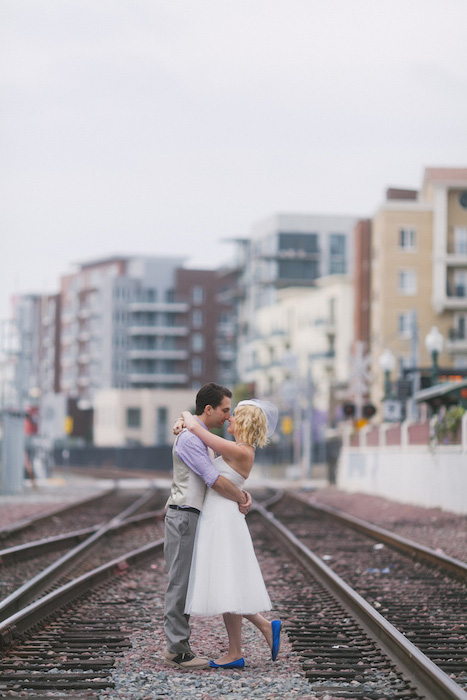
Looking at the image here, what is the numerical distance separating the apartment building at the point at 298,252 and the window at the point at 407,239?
42.8 meters

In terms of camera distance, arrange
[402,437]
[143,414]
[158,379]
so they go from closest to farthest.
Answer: [402,437], [143,414], [158,379]

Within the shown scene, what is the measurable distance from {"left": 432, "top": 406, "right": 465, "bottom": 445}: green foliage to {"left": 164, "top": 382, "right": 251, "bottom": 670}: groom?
19703mm

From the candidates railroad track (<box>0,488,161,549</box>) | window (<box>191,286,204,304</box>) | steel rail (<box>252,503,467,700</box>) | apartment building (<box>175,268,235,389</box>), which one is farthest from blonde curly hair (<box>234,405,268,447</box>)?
window (<box>191,286,204,304</box>)

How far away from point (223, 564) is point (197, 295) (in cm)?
13395

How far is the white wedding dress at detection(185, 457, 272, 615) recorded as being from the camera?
298 inches

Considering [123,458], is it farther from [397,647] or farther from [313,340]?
[397,647]

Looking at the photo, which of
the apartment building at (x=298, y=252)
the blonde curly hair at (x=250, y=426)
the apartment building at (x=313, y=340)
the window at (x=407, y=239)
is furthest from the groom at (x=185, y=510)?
the apartment building at (x=298, y=252)

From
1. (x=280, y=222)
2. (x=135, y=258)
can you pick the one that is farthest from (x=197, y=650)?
(x=135, y=258)

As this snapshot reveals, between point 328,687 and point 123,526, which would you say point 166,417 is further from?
point 328,687

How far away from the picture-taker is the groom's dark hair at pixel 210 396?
305 inches

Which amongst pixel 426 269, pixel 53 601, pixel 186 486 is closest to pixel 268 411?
pixel 186 486

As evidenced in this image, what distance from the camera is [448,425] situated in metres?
27.8

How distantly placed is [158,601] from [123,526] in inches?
424

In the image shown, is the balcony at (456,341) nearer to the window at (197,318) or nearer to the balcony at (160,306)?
the balcony at (160,306)
